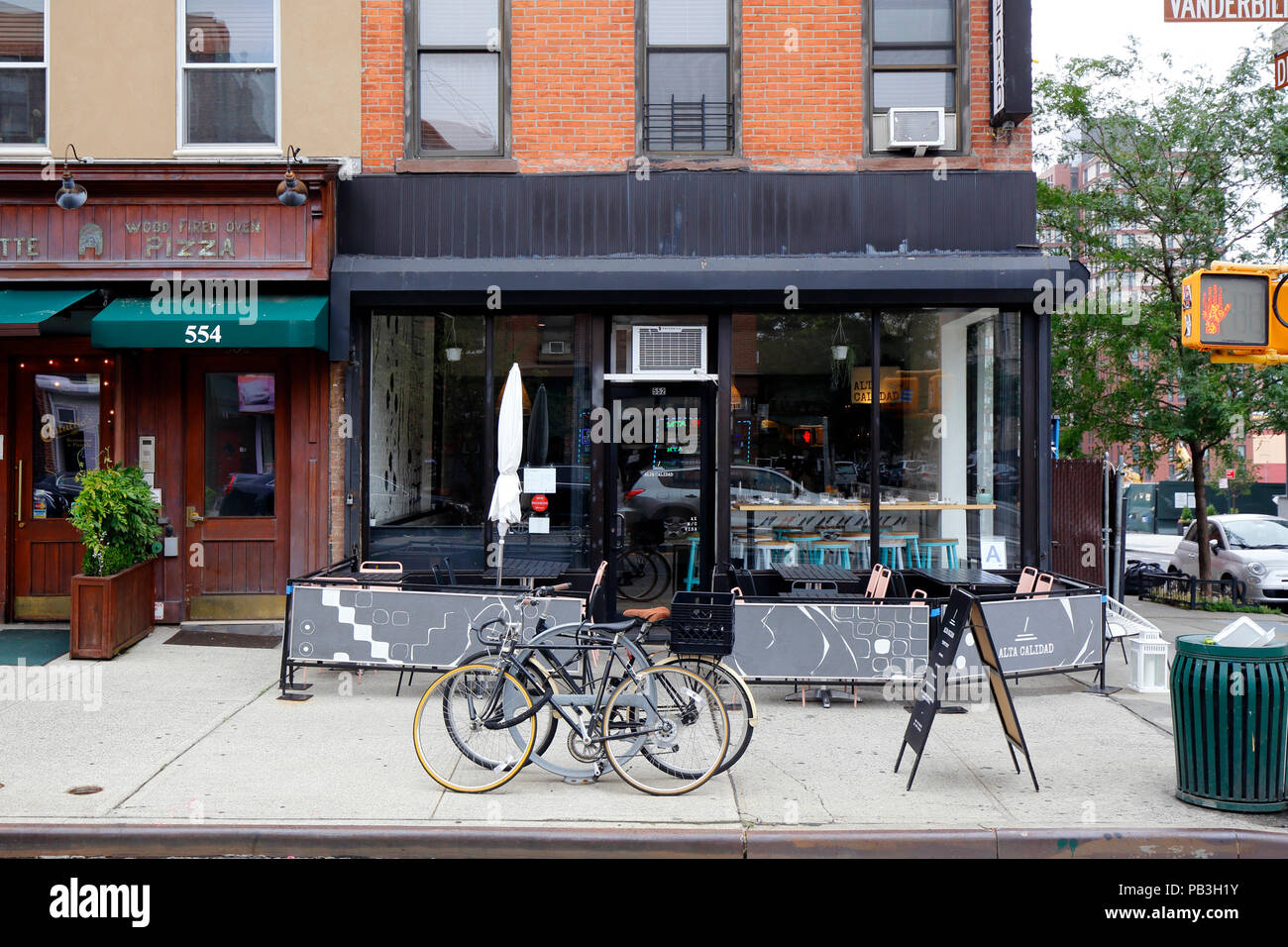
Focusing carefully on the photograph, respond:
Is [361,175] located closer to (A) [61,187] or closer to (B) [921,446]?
(A) [61,187]

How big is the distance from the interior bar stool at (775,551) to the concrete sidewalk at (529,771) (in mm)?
2000

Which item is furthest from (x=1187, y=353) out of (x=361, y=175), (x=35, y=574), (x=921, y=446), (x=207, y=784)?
(x=35, y=574)

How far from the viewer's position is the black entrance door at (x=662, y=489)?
10594 mm

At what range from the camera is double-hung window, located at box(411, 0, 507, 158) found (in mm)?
10414

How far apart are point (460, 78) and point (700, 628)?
662 centimetres

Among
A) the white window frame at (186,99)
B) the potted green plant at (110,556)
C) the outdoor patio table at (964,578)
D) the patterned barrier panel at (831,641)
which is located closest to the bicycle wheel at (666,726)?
the patterned barrier panel at (831,641)

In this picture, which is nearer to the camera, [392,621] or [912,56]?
[392,621]

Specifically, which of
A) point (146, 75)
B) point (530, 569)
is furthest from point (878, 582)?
point (146, 75)

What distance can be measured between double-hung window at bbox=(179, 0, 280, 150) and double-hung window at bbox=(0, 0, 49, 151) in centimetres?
150

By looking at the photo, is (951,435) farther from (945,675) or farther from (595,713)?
(595,713)

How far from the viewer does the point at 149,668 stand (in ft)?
29.8

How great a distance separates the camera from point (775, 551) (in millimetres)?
10656

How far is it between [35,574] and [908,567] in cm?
909

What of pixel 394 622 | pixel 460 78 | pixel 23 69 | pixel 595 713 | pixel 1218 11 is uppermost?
pixel 23 69
